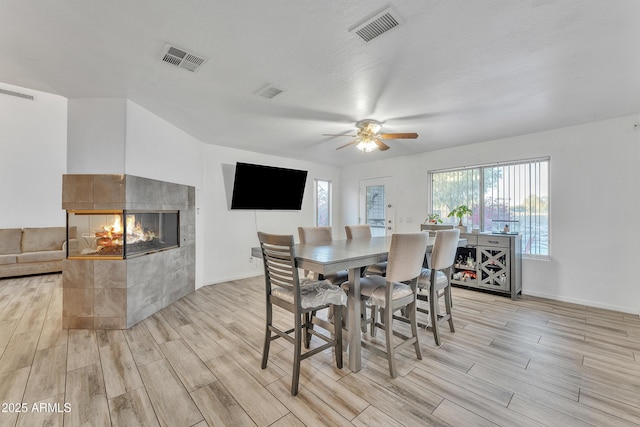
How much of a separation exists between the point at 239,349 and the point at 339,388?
1.01 meters

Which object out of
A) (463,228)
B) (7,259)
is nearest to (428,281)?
(463,228)

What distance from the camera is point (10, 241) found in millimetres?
4969

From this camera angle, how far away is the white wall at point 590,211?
10.7 ft

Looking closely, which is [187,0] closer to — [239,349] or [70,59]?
[70,59]

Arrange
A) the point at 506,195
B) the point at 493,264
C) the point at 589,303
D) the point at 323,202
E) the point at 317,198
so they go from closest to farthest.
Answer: the point at 589,303
the point at 493,264
the point at 506,195
the point at 317,198
the point at 323,202

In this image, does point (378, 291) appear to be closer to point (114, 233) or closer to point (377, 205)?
point (114, 233)

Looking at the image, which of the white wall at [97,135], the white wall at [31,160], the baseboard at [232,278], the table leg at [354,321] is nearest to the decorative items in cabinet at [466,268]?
the table leg at [354,321]

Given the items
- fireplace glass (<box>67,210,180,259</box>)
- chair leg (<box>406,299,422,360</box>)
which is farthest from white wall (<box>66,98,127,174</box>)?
chair leg (<box>406,299,422,360</box>)

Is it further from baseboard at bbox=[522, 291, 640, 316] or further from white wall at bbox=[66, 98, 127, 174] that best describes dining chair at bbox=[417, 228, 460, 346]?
white wall at bbox=[66, 98, 127, 174]

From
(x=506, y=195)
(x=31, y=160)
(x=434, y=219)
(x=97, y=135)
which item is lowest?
(x=434, y=219)

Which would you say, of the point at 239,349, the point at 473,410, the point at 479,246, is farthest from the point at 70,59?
the point at 479,246

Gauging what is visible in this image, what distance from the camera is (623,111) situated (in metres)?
3.12

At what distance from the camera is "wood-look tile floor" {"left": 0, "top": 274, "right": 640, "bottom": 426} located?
1.62 meters

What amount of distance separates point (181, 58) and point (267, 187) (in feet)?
10.3
